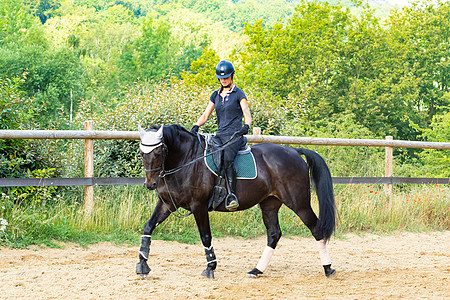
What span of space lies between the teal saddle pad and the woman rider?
0.36 ft

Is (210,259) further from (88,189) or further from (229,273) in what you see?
(88,189)

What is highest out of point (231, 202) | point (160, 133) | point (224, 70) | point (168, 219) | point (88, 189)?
point (224, 70)

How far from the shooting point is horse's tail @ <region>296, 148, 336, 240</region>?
6.36m

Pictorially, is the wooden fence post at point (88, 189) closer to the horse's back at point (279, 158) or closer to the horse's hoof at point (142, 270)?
the horse's hoof at point (142, 270)

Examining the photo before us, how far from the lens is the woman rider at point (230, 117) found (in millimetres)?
6121

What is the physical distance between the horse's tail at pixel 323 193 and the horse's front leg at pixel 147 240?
2.03 meters

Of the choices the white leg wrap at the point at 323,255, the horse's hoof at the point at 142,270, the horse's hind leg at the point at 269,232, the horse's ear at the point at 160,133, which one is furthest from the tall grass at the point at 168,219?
the horse's ear at the point at 160,133

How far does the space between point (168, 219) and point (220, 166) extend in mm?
2933

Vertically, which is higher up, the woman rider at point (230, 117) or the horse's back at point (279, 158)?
the woman rider at point (230, 117)

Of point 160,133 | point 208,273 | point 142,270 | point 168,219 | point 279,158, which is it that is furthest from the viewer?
point 168,219

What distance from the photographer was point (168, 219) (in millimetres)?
8703

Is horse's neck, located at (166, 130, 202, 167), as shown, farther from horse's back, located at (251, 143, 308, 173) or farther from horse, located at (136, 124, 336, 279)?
horse's back, located at (251, 143, 308, 173)

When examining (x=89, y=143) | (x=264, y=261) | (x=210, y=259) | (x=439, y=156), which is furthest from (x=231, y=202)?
(x=439, y=156)

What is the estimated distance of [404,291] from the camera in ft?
17.6
